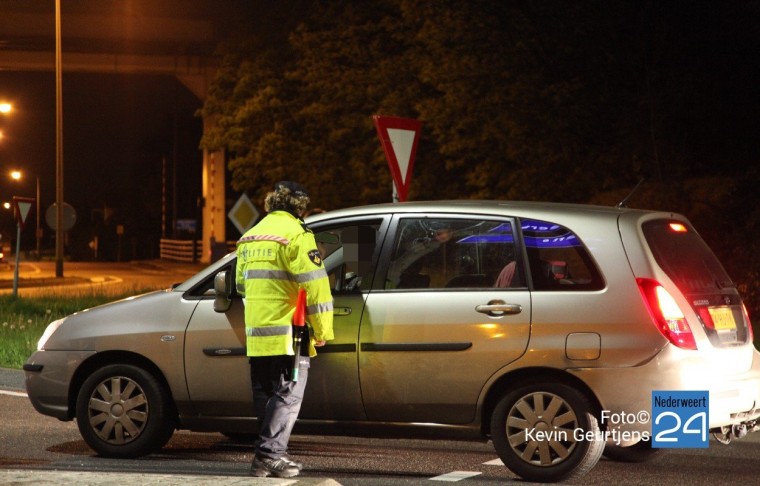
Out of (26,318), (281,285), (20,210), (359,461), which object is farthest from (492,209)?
(20,210)

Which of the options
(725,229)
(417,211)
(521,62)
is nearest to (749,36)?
(521,62)

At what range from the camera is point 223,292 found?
844cm

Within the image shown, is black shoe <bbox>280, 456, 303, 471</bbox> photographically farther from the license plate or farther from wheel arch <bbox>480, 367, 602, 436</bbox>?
the license plate

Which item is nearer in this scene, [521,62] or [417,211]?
[417,211]

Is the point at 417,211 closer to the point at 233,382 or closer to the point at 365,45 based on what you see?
the point at 233,382

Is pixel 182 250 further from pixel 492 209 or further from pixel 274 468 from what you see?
pixel 274 468

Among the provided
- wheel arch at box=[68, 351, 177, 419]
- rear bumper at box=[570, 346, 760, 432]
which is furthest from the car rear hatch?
wheel arch at box=[68, 351, 177, 419]

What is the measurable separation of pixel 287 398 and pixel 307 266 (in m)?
0.74

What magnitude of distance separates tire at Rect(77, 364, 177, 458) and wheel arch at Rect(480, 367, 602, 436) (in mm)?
1973

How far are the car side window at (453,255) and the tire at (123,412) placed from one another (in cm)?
163

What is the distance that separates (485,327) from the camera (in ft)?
26.2

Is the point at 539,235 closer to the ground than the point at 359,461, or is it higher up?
higher up

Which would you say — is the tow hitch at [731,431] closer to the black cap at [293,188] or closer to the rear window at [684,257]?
the rear window at [684,257]

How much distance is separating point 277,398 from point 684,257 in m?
2.38
